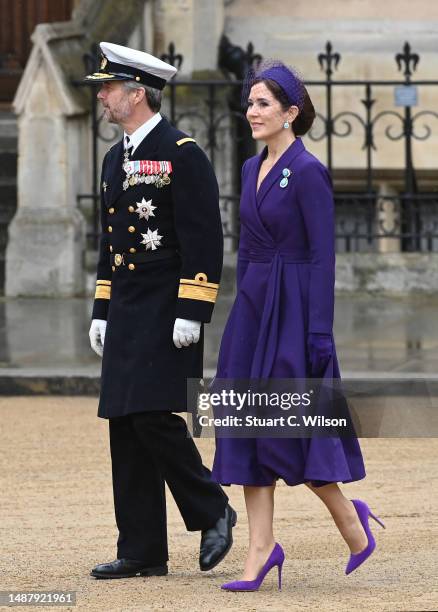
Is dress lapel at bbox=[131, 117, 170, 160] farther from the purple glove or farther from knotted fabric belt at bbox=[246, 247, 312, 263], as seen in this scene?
the purple glove

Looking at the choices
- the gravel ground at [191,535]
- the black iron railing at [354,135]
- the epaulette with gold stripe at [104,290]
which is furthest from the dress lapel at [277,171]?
the black iron railing at [354,135]

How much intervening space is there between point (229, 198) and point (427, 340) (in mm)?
3062

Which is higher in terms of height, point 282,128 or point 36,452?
point 282,128

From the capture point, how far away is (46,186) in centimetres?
1309

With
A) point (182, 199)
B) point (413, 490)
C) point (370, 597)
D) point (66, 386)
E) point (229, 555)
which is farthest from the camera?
point (66, 386)

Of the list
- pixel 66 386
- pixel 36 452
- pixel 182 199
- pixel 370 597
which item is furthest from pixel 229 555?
pixel 66 386

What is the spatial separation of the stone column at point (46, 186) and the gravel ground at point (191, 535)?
414 centimetres

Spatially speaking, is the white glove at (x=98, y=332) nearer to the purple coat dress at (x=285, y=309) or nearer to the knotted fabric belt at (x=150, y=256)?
the knotted fabric belt at (x=150, y=256)

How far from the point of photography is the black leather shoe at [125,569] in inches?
224

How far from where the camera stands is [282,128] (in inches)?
219

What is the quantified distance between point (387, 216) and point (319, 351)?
28.9 ft

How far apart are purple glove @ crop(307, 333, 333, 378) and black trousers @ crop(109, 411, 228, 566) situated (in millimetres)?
553

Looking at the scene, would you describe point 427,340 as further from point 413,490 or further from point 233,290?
point 413,490

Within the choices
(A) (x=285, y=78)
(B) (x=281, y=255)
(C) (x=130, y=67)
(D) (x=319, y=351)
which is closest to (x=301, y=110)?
(A) (x=285, y=78)
